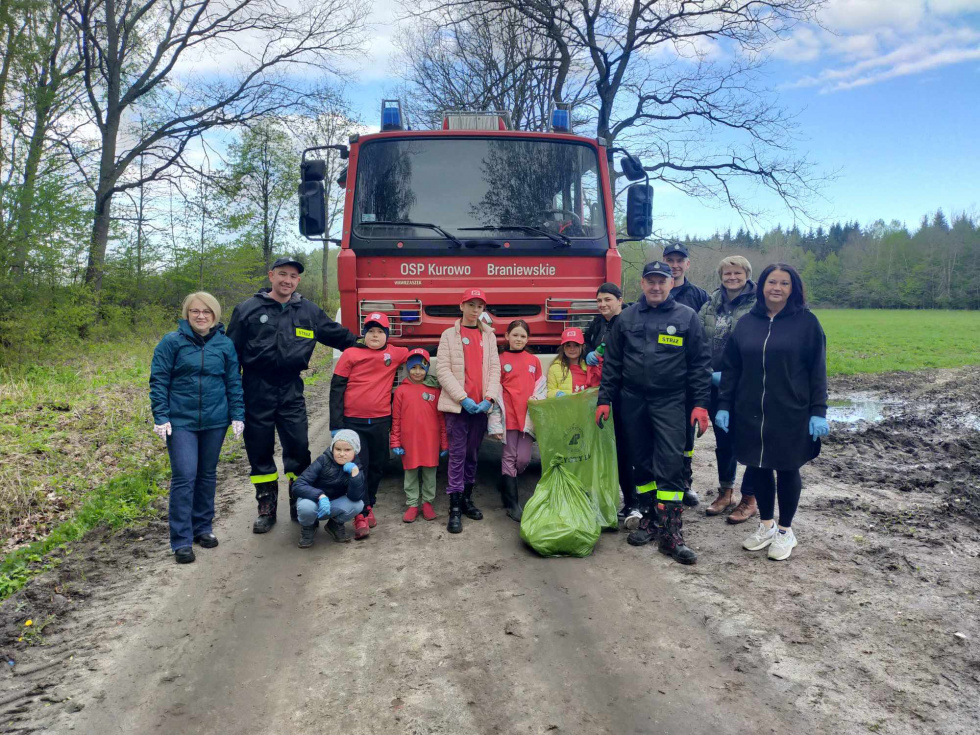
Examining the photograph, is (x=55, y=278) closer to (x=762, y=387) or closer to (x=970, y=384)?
(x=762, y=387)

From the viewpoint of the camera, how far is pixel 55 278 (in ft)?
37.3

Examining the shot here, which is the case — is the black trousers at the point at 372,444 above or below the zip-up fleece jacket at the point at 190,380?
below

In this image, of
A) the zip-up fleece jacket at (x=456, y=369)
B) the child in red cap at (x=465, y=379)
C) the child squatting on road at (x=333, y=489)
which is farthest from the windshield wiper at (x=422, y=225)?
the child squatting on road at (x=333, y=489)

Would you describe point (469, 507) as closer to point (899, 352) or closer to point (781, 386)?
point (781, 386)

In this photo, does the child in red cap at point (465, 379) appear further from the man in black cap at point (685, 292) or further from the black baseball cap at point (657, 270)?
the man in black cap at point (685, 292)

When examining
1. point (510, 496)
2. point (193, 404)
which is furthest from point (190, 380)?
point (510, 496)

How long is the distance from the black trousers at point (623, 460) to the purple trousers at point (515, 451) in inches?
29.1

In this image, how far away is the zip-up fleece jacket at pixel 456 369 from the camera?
5.23 m

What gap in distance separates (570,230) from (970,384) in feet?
33.2

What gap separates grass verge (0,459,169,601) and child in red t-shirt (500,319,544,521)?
117 inches

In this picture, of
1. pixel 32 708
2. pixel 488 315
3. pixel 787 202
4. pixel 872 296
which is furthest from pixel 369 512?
pixel 872 296

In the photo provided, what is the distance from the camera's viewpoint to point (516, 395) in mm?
5461

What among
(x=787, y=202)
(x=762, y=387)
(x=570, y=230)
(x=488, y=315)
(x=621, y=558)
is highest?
(x=787, y=202)

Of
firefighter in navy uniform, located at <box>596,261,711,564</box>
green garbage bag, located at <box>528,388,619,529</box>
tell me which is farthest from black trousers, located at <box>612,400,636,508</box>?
firefighter in navy uniform, located at <box>596,261,711,564</box>
